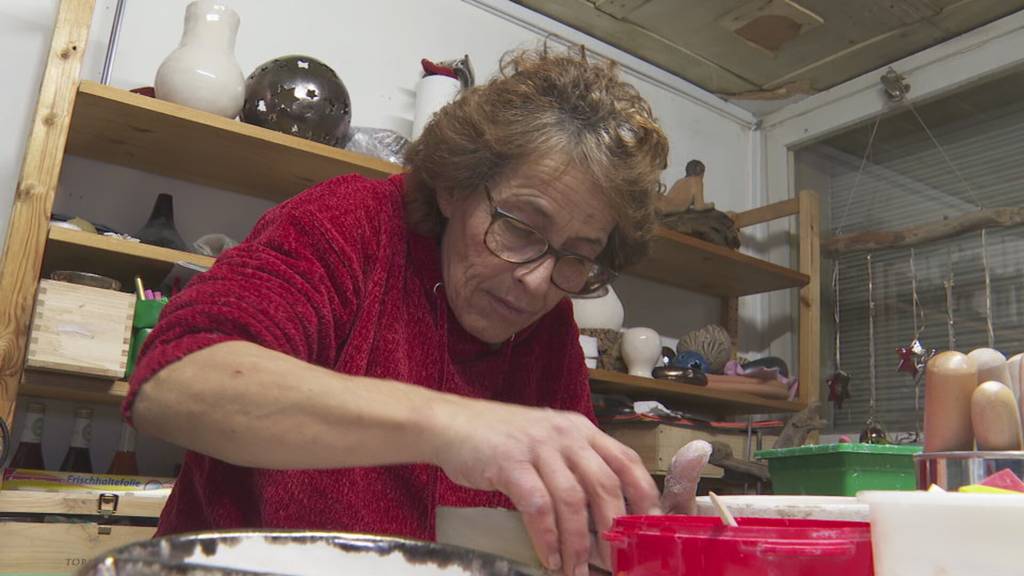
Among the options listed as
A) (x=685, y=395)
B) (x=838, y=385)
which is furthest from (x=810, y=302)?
(x=685, y=395)

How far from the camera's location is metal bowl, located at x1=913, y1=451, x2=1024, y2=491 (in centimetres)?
64

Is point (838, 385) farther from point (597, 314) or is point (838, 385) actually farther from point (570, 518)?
point (570, 518)

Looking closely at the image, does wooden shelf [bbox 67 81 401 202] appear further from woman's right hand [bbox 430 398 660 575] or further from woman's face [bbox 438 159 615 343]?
woman's right hand [bbox 430 398 660 575]

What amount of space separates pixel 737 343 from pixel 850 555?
2651 mm

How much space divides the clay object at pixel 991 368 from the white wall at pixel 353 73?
5.46 ft

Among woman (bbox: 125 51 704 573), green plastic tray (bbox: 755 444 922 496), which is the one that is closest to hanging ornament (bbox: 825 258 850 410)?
green plastic tray (bbox: 755 444 922 496)

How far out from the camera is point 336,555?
15.1 inches

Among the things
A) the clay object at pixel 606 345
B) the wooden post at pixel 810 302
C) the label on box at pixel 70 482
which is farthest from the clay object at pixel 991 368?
the wooden post at pixel 810 302

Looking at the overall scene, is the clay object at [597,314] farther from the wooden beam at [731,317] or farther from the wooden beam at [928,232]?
the wooden beam at [928,232]

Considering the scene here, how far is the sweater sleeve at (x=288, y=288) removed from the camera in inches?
28.2

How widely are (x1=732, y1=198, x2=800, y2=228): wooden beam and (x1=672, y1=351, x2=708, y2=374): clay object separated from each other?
67 centimetres

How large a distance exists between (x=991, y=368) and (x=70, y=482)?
1.42 meters

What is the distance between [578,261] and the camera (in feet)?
3.73

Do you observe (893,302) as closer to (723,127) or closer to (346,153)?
(723,127)
